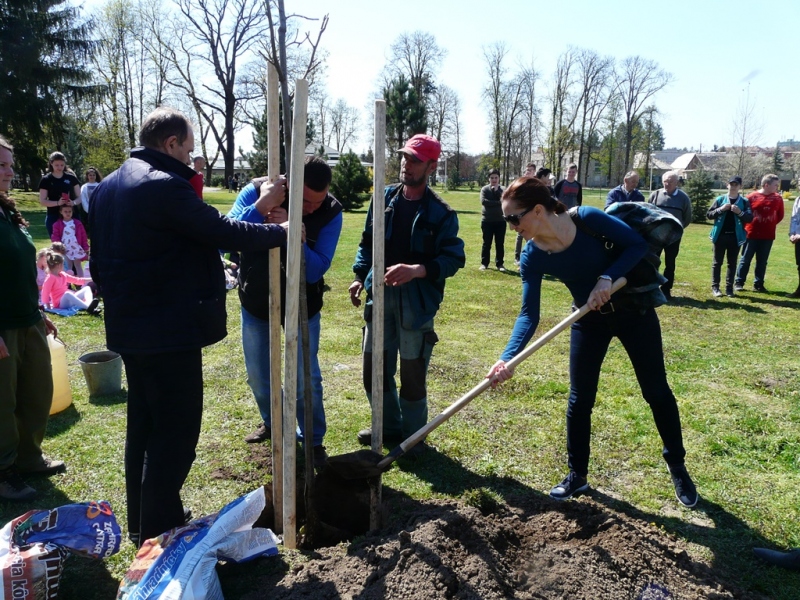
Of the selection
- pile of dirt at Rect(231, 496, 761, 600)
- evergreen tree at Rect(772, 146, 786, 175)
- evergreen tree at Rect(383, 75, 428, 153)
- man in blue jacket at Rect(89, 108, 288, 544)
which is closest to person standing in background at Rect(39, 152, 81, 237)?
man in blue jacket at Rect(89, 108, 288, 544)

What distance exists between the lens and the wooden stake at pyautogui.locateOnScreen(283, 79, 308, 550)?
2373 mm

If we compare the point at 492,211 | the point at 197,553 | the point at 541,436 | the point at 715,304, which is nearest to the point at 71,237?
the point at 492,211

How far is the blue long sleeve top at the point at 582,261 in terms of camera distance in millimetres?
3045

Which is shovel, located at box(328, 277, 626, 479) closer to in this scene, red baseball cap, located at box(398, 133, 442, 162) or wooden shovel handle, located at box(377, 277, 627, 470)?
wooden shovel handle, located at box(377, 277, 627, 470)

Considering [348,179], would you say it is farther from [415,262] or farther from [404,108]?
[415,262]

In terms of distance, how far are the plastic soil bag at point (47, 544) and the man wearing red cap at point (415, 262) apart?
1.86 m

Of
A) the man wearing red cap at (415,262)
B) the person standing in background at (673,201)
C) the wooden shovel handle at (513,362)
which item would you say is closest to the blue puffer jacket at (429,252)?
the man wearing red cap at (415,262)

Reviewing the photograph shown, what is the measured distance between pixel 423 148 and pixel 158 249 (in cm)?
183

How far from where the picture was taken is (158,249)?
7.60 feet

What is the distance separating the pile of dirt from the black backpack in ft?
3.83

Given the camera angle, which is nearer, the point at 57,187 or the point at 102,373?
the point at 102,373

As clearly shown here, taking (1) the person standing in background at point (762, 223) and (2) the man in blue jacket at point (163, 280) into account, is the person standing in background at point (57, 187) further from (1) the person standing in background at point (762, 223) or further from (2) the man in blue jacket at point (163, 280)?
(1) the person standing in background at point (762, 223)

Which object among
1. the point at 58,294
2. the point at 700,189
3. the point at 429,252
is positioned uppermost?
the point at 700,189

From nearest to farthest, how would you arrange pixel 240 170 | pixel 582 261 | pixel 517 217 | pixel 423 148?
1. pixel 517 217
2. pixel 582 261
3. pixel 423 148
4. pixel 240 170
